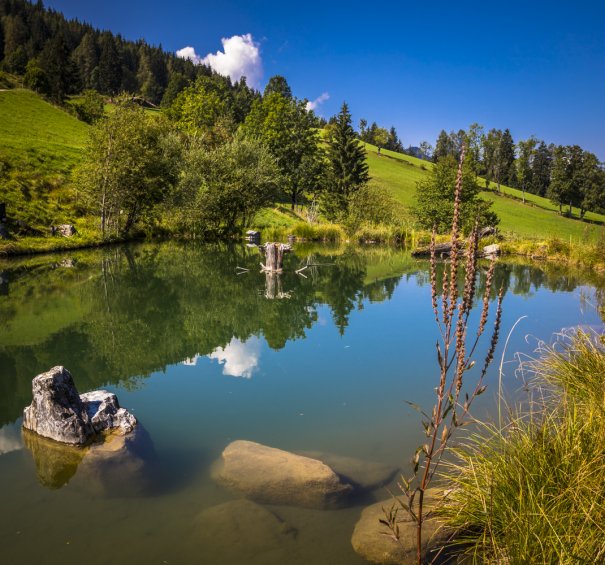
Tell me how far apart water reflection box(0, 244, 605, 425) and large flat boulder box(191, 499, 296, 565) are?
3990mm

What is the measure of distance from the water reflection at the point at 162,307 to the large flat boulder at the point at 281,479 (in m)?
3.32

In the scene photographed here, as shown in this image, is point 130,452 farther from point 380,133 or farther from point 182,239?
point 380,133

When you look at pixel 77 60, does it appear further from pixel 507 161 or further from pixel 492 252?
pixel 492 252

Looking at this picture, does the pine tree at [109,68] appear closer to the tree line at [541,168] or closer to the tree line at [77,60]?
the tree line at [77,60]

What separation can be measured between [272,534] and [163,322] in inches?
349

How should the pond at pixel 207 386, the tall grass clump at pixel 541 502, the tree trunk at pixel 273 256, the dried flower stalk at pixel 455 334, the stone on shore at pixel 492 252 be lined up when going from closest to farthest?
the dried flower stalk at pixel 455 334
the stone on shore at pixel 492 252
the tall grass clump at pixel 541 502
the pond at pixel 207 386
the tree trunk at pixel 273 256

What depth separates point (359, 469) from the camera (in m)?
5.46

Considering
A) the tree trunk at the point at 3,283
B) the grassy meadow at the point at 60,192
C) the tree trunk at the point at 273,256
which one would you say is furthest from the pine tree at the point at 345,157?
the tree trunk at the point at 3,283

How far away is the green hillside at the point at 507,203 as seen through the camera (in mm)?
57562

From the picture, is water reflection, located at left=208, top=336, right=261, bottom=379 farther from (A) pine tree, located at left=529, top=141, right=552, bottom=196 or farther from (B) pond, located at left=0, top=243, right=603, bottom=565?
(A) pine tree, located at left=529, top=141, right=552, bottom=196

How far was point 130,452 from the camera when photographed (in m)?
5.46

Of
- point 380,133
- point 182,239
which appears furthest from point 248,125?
point 380,133

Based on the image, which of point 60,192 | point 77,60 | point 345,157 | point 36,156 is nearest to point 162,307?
point 60,192

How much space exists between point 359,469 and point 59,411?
3956mm
